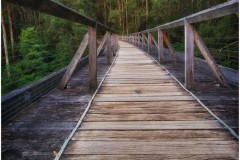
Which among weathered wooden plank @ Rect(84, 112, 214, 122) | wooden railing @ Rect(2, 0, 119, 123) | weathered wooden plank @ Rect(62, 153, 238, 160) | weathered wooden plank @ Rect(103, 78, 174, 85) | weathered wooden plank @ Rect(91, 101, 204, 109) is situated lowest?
weathered wooden plank @ Rect(62, 153, 238, 160)

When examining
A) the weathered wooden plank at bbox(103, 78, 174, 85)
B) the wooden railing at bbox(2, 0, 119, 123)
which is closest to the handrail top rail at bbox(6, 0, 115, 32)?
the wooden railing at bbox(2, 0, 119, 123)

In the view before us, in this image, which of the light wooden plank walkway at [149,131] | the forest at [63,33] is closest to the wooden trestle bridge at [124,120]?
the light wooden plank walkway at [149,131]

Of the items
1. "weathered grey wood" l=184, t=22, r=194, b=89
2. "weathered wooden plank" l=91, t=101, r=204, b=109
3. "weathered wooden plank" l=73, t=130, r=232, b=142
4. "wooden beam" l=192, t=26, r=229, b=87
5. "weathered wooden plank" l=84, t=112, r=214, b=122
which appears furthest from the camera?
"weathered grey wood" l=184, t=22, r=194, b=89

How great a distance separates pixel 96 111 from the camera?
10.3ft

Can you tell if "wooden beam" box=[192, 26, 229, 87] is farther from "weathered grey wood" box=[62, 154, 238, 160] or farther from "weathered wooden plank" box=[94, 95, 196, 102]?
"weathered grey wood" box=[62, 154, 238, 160]

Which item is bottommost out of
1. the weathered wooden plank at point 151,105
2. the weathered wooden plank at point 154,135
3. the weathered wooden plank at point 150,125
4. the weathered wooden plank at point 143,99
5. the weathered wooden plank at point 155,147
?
the weathered wooden plank at point 155,147

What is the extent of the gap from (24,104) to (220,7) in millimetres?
2185

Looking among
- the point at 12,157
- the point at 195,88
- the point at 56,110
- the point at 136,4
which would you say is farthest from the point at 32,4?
the point at 136,4

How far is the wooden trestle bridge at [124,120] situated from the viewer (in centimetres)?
208

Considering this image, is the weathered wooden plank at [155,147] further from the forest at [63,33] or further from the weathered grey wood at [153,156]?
the forest at [63,33]

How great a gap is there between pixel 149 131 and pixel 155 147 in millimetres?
342

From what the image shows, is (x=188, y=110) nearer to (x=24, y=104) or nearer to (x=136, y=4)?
(x=24, y=104)

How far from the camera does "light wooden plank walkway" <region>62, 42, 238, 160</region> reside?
2035 mm

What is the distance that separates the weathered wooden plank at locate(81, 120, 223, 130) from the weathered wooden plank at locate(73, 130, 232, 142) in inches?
3.6
